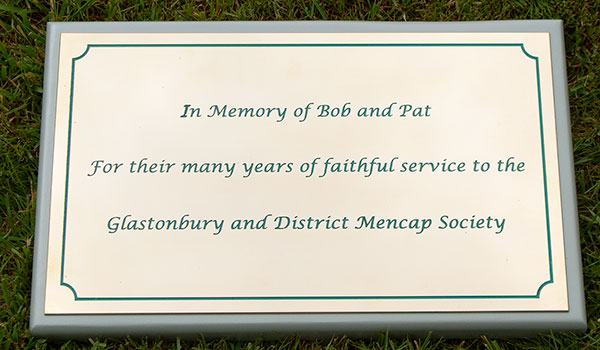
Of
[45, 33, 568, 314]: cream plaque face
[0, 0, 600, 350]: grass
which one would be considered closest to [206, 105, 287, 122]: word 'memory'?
[45, 33, 568, 314]: cream plaque face

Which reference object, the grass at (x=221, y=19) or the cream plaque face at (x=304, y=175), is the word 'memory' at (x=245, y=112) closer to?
the cream plaque face at (x=304, y=175)

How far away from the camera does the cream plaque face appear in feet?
4.31

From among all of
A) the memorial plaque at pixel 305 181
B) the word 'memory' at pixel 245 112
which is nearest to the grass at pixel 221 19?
the memorial plaque at pixel 305 181

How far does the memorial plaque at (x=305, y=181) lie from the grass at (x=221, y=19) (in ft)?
0.17

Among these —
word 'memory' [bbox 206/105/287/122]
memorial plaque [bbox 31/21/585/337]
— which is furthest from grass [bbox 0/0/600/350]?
word 'memory' [bbox 206/105/287/122]

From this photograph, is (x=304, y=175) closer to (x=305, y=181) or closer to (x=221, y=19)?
(x=305, y=181)

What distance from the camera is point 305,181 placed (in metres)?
1.35

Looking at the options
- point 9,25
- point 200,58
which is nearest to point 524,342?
point 200,58

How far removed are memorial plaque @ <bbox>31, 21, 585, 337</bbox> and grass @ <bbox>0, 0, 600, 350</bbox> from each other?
5cm

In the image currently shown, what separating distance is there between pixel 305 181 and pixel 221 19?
46cm

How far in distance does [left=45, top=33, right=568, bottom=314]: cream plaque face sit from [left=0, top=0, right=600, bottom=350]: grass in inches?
3.6

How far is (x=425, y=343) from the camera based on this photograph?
132cm

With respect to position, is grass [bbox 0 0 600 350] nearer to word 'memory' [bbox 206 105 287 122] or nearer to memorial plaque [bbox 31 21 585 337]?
memorial plaque [bbox 31 21 585 337]

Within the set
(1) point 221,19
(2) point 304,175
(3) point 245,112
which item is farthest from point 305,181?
(1) point 221,19
